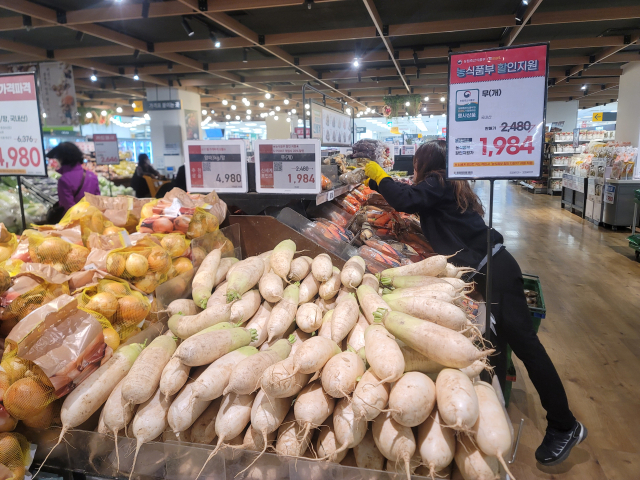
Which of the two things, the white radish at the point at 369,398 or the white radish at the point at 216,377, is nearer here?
the white radish at the point at 369,398

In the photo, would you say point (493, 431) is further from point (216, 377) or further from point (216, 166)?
point (216, 166)

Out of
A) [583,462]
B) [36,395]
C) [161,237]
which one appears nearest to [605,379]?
[583,462]

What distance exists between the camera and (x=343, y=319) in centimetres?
145

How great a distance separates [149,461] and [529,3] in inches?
264

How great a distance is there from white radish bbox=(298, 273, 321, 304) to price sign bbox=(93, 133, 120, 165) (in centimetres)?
874

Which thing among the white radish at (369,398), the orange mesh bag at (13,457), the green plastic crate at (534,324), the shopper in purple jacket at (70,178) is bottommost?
the green plastic crate at (534,324)

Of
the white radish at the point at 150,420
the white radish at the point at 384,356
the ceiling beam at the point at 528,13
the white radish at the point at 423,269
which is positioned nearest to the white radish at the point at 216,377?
the white radish at the point at 150,420

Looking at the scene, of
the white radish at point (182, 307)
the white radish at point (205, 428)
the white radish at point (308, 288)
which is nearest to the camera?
the white radish at point (205, 428)

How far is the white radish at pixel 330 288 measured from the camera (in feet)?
5.75

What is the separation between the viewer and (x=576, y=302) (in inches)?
183

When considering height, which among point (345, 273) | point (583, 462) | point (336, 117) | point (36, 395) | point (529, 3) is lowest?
point (583, 462)

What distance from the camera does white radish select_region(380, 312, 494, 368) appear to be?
1119 millimetres

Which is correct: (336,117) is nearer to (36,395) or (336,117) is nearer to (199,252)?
(199,252)

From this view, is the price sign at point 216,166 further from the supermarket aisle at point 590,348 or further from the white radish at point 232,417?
the supermarket aisle at point 590,348
